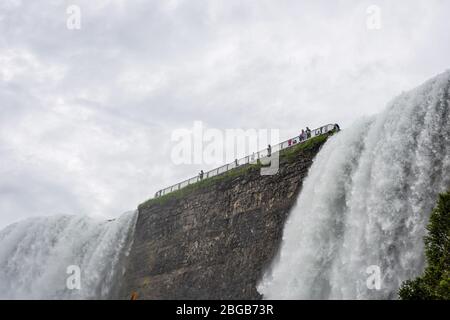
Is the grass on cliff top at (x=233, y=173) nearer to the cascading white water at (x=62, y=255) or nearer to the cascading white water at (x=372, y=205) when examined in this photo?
the cascading white water at (x=372, y=205)

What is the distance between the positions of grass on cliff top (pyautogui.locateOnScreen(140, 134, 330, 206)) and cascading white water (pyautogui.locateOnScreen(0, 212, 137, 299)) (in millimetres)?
4367

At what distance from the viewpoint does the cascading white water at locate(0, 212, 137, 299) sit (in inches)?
1758

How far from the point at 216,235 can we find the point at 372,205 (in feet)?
46.4

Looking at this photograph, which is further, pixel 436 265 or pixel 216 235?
pixel 216 235

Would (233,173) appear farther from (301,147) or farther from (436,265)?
(436,265)

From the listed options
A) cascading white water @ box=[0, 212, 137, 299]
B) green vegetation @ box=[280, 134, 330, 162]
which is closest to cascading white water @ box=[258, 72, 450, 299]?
green vegetation @ box=[280, 134, 330, 162]

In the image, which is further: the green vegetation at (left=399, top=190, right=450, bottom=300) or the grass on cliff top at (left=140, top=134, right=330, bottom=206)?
the grass on cliff top at (left=140, top=134, right=330, bottom=206)

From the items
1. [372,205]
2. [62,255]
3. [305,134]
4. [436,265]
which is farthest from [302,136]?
[62,255]

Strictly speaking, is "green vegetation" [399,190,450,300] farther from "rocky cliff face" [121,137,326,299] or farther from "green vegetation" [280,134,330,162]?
"green vegetation" [280,134,330,162]

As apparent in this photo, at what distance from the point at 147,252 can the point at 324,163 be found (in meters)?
17.6

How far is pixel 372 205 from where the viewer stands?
24.3m

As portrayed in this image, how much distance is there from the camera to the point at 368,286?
21812 millimetres
